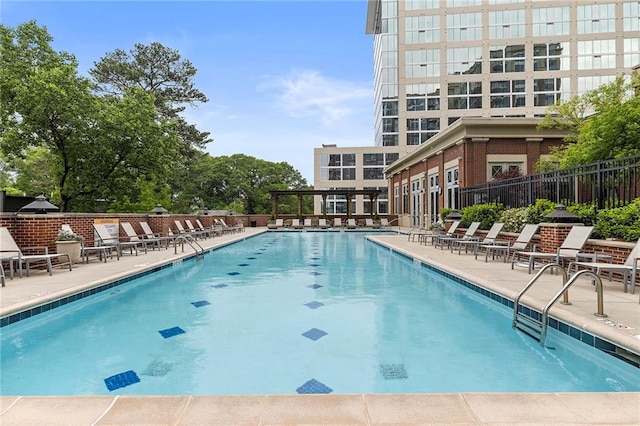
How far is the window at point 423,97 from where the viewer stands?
136ft

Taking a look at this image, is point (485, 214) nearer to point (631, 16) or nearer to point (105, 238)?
point (105, 238)

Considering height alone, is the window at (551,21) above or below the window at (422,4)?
below

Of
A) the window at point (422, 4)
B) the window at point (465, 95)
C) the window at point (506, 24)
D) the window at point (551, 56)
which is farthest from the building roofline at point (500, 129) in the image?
the window at point (422, 4)

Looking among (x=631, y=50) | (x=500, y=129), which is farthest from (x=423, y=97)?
(x=500, y=129)

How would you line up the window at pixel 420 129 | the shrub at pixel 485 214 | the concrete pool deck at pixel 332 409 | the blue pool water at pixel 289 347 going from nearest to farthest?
the concrete pool deck at pixel 332 409
the blue pool water at pixel 289 347
the shrub at pixel 485 214
the window at pixel 420 129

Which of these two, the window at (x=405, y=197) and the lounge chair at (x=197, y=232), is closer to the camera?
the lounge chair at (x=197, y=232)

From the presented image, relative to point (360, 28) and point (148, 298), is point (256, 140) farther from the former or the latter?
point (148, 298)

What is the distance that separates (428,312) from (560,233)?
402 cm

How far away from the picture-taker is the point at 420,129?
4259cm

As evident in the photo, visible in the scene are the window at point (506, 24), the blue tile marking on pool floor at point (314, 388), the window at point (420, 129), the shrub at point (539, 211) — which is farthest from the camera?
the window at point (420, 129)

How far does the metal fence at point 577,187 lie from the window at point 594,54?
3587 cm

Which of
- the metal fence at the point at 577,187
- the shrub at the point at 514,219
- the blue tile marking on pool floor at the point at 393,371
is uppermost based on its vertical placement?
the metal fence at the point at 577,187

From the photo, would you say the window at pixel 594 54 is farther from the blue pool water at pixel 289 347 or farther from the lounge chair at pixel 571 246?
the blue pool water at pixel 289 347

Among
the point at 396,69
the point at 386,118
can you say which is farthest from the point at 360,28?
the point at 386,118
